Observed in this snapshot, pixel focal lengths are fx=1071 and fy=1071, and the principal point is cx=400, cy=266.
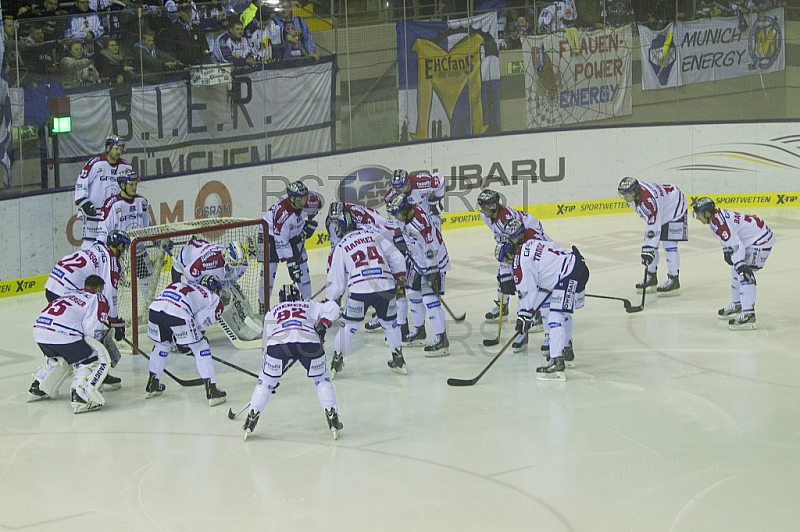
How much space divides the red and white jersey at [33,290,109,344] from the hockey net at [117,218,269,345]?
5.31 ft

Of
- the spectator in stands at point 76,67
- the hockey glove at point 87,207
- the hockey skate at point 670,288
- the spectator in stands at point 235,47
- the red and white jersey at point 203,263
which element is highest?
the spectator in stands at point 235,47

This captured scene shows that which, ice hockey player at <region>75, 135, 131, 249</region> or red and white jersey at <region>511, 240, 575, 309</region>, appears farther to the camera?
ice hockey player at <region>75, 135, 131, 249</region>

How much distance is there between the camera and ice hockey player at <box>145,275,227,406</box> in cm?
774

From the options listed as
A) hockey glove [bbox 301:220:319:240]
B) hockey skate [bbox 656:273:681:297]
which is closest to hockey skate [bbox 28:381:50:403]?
hockey glove [bbox 301:220:319:240]

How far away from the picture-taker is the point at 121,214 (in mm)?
10023

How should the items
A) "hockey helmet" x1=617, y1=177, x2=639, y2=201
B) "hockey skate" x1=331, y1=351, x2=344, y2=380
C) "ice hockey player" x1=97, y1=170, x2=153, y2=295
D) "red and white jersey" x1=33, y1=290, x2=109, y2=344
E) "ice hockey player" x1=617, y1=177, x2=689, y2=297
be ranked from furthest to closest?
"ice hockey player" x1=617, y1=177, x2=689, y2=297
"hockey helmet" x1=617, y1=177, x2=639, y2=201
"ice hockey player" x1=97, y1=170, x2=153, y2=295
"hockey skate" x1=331, y1=351, x2=344, y2=380
"red and white jersey" x1=33, y1=290, x2=109, y2=344

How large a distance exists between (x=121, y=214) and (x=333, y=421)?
398 cm

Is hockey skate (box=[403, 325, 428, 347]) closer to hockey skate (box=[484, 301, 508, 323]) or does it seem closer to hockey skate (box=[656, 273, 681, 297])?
hockey skate (box=[484, 301, 508, 323])

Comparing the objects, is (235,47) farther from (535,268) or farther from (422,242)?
(535,268)

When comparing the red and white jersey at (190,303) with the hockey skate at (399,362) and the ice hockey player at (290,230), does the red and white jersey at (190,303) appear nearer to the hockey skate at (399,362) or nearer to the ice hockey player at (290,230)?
the hockey skate at (399,362)

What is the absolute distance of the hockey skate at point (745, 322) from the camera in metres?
9.79

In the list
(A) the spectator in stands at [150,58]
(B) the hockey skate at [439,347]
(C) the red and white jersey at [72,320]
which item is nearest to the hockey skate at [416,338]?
(B) the hockey skate at [439,347]

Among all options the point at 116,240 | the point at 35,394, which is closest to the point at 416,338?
the point at 116,240

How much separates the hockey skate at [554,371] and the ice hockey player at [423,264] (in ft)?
3.67
